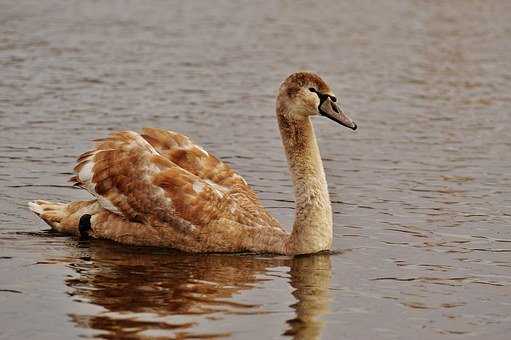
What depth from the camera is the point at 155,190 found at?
12.0 m

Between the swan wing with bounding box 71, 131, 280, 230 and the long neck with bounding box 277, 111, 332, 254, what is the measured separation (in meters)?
0.45

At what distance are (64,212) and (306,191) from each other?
8.23ft

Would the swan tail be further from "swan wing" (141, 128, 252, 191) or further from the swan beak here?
the swan beak

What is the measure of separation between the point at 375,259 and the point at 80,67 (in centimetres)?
1253

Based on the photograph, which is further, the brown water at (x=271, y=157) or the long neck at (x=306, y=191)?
the long neck at (x=306, y=191)

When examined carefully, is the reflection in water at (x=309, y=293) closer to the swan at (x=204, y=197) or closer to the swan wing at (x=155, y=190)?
the swan at (x=204, y=197)

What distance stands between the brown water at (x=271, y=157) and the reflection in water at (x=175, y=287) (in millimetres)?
25

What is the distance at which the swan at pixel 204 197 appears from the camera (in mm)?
11805

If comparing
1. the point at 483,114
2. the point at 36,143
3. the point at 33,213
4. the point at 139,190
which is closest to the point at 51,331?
the point at 139,190

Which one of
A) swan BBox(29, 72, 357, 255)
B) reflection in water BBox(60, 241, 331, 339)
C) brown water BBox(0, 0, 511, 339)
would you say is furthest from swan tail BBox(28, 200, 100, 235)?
Result: reflection in water BBox(60, 241, 331, 339)

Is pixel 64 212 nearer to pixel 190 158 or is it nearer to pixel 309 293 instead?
pixel 190 158

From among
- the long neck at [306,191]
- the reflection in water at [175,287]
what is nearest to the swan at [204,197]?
the long neck at [306,191]

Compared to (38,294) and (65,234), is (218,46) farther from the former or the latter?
(38,294)

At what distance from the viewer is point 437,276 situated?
1111 centimetres
